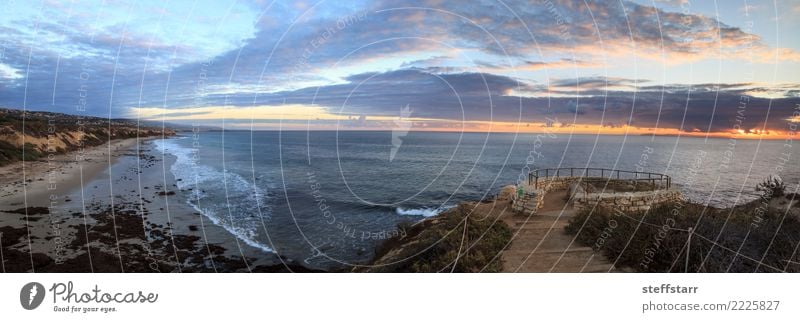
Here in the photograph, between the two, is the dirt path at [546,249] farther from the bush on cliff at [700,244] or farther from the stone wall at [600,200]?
the stone wall at [600,200]

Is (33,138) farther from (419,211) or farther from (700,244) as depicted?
(700,244)

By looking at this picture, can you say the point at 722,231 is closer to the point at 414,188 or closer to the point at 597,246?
the point at 597,246

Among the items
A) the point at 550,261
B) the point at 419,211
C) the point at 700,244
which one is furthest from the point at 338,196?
the point at 700,244

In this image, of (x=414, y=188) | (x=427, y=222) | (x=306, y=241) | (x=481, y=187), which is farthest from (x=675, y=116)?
(x=306, y=241)

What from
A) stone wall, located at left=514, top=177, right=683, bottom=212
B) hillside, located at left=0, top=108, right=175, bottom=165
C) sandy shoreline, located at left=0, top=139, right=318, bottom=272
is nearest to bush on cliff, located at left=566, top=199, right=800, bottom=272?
stone wall, located at left=514, top=177, right=683, bottom=212
